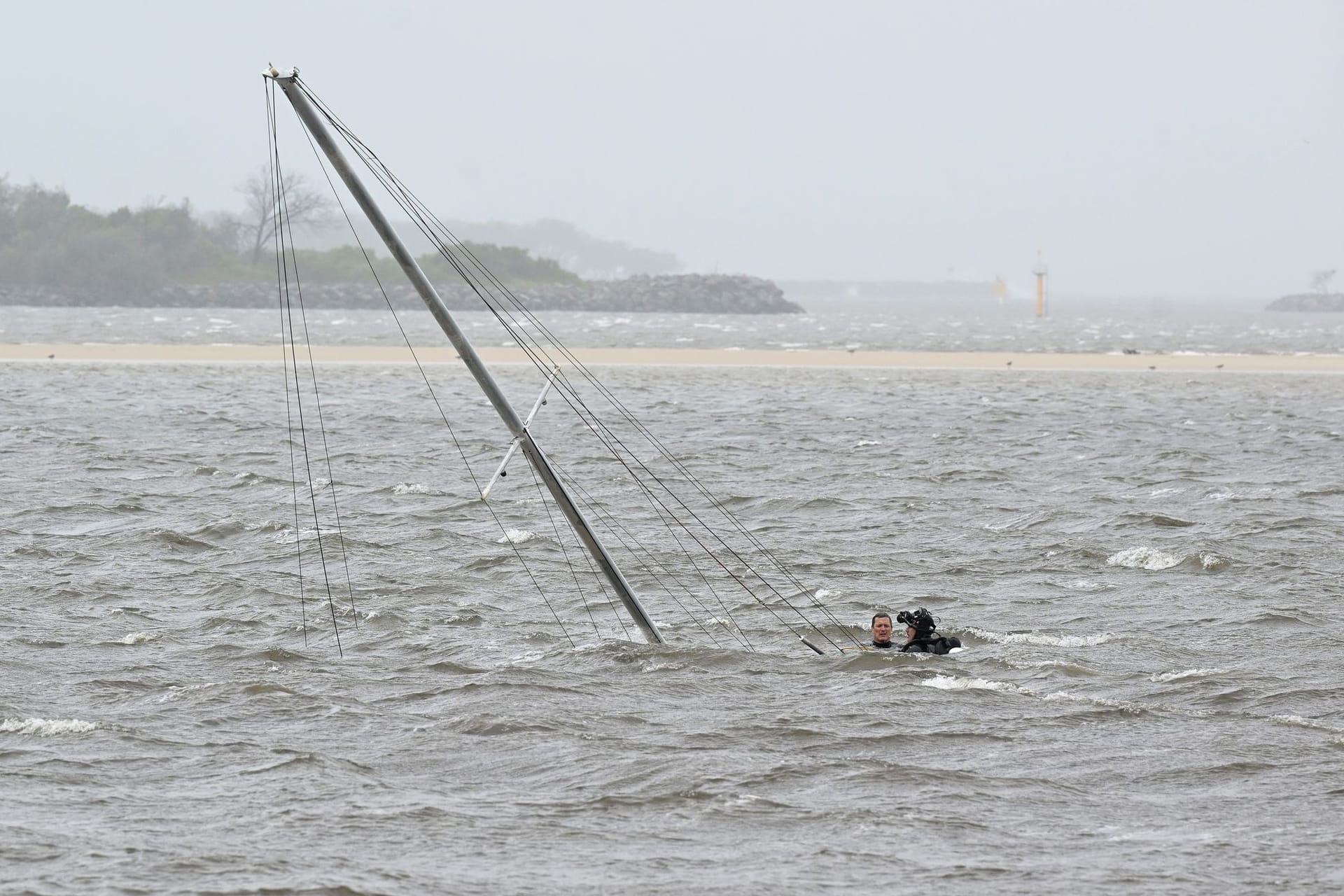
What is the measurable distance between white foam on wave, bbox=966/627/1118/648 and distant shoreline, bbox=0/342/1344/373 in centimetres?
5322

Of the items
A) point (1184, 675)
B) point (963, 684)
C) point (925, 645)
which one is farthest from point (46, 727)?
point (1184, 675)

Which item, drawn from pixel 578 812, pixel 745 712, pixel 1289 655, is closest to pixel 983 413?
pixel 1289 655

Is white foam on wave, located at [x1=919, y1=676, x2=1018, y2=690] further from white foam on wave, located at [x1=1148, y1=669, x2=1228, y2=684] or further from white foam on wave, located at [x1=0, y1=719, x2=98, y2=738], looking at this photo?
white foam on wave, located at [x1=0, y1=719, x2=98, y2=738]

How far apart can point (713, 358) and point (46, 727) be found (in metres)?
65.5

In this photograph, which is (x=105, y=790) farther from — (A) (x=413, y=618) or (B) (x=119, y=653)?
(A) (x=413, y=618)

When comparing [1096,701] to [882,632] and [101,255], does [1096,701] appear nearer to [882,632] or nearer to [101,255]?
[882,632]

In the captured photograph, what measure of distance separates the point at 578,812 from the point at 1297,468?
2950cm

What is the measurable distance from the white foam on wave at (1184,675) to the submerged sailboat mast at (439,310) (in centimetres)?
621

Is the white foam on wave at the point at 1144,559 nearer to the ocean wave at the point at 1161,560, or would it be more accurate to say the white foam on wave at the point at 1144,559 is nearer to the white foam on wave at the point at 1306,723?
the ocean wave at the point at 1161,560

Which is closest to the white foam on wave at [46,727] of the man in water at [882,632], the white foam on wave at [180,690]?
the white foam on wave at [180,690]

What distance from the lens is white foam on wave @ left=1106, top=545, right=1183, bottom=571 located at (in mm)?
26547

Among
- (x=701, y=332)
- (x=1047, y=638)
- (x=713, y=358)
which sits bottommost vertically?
(x=1047, y=638)

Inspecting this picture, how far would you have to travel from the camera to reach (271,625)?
72.6 ft

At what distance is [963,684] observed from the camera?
19031mm
